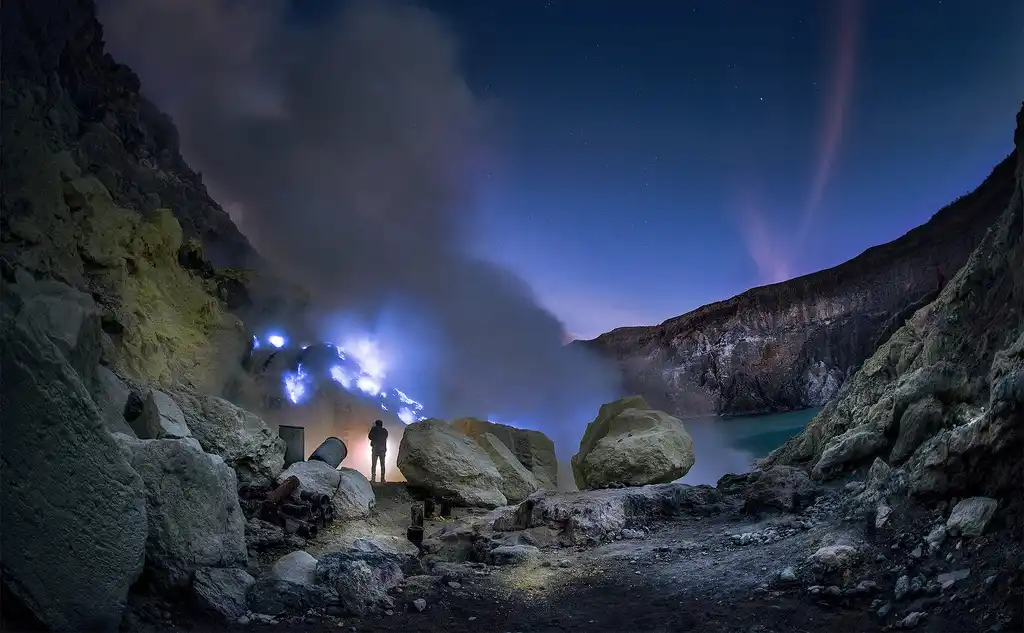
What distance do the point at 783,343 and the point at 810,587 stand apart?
10588 mm

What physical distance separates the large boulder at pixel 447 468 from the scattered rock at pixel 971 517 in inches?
272

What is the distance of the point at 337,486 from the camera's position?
7.26m

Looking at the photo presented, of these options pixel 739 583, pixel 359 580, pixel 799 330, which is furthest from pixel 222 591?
pixel 799 330

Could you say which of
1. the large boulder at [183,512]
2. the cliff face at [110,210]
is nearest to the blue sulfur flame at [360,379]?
the cliff face at [110,210]

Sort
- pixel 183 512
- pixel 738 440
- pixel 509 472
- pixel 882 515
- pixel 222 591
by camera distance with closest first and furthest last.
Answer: pixel 222 591
pixel 183 512
pixel 882 515
pixel 509 472
pixel 738 440

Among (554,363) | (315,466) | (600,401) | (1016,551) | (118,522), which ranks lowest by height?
(1016,551)

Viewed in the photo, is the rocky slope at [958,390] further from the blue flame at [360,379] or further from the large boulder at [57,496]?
the blue flame at [360,379]

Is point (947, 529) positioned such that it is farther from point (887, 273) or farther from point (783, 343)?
point (783, 343)

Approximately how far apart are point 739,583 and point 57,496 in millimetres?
4270

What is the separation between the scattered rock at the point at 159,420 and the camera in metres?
4.84

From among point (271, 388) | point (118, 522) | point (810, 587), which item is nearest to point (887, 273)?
point (810, 587)

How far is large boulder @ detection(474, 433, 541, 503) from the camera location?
9928 mm

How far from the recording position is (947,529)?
10.3 feet

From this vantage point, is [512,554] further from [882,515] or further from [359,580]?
[882,515]
